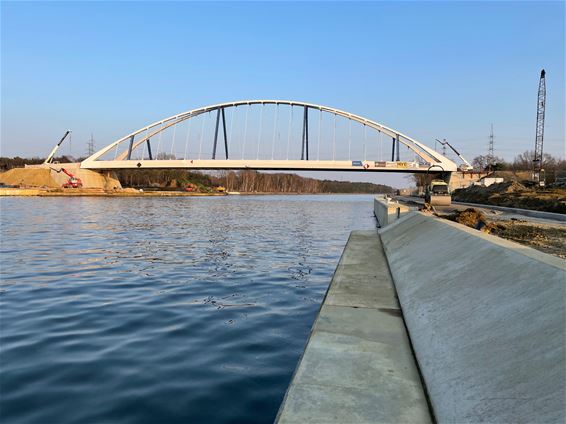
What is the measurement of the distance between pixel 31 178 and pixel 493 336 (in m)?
140

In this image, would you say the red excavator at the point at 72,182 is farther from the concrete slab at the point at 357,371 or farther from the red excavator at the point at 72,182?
the concrete slab at the point at 357,371

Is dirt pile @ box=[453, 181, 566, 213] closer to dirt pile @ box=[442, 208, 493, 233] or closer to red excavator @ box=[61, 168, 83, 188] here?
dirt pile @ box=[442, 208, 493, 233]

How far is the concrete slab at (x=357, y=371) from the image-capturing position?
389 cm

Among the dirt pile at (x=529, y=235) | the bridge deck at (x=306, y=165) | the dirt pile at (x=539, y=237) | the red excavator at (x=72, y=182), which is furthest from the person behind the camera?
the red excavator at (x=72, y=182)

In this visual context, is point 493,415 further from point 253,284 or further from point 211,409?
point 253,284

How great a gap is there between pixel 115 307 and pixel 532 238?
12745 millimetres

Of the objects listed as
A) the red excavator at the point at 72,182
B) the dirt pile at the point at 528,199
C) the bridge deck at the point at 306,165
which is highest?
the bridge deck at the point at 306,165

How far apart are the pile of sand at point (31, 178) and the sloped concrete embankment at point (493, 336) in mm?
132742

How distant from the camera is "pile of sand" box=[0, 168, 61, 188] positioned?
120875mm

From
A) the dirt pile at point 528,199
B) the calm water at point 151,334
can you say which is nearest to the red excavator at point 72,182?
the dirt pile at point 528,199

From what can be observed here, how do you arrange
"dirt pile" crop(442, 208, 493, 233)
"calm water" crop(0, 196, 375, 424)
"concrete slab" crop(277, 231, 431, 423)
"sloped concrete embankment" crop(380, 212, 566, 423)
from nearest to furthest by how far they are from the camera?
"sloped concrete embankment" crop(380, 212, 566, 423), "concrete slab" crop(277, 231, 431, 423), "calm water" crop(0, 196, 375, 424), "dirt pile" crop(442, 208, 493, 233)

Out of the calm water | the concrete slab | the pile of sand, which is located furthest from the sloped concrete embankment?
the pile of sand

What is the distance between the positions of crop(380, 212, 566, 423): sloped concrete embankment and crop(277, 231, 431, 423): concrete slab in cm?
22

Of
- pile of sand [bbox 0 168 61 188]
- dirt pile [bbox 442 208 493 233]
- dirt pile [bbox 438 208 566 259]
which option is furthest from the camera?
pile of sand [bbox 0 168 61 188]
